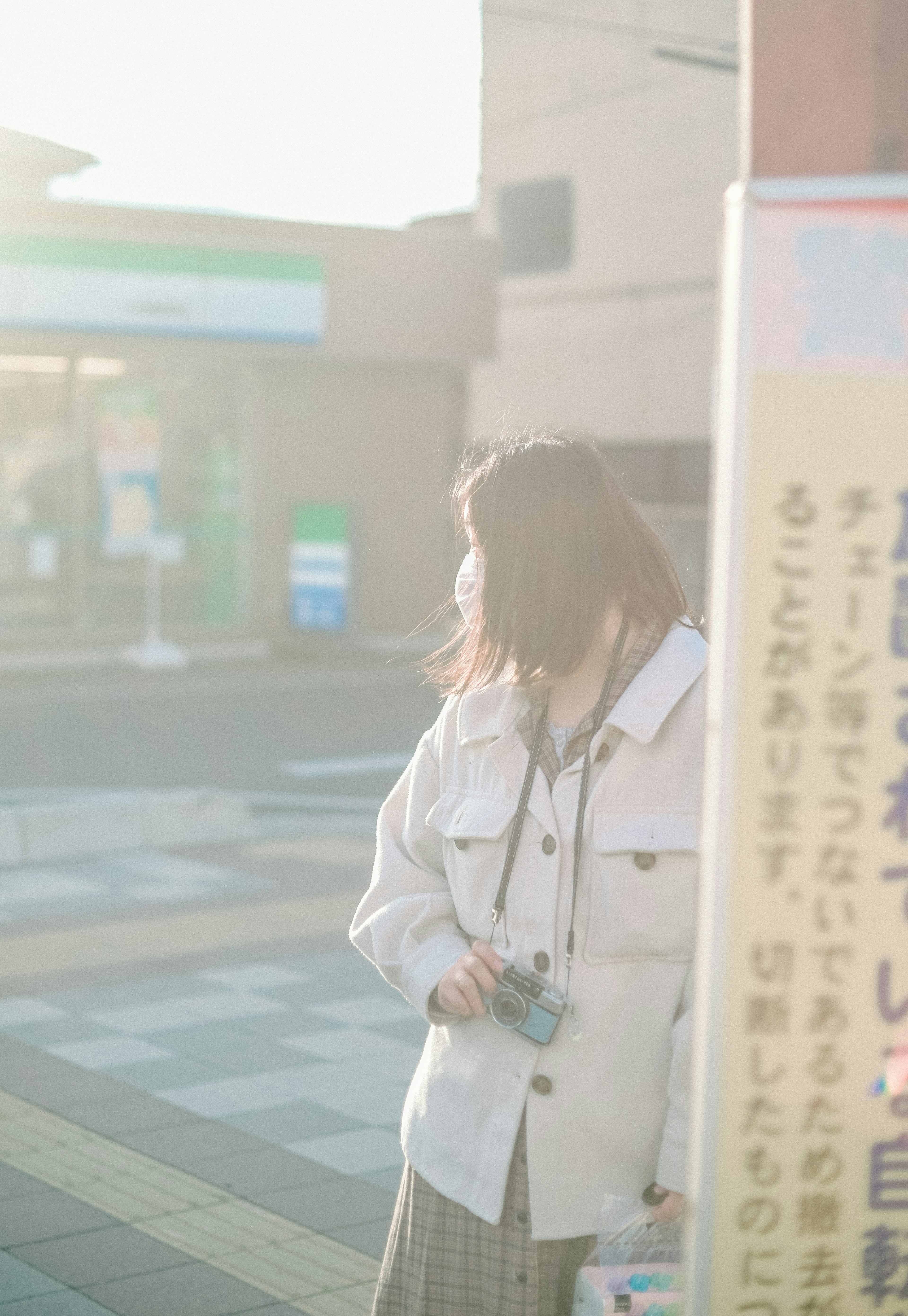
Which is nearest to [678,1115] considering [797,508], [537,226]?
[797,508]

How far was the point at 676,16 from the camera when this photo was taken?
79.7 ft

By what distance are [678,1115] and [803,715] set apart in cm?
94

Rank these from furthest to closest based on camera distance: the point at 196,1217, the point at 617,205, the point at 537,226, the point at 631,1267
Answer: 1. the point at 537,226
2. the point at 617,205
3. the point at 196,1217
4. the point at 631,1267

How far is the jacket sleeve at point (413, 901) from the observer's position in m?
2.44

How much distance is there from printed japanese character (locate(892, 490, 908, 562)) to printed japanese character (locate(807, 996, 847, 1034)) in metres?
0.40

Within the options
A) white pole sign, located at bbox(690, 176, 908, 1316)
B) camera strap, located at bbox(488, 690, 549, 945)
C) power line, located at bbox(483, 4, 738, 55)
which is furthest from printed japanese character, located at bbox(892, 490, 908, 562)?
power line, located at bbox(483, 4, 738, 55)

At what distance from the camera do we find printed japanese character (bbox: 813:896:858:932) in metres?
1.51

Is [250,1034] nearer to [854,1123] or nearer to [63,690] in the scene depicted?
[854,1123]


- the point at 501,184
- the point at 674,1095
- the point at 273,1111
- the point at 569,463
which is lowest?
the point at 273,1111

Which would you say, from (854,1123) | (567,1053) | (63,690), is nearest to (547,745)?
(567,1053)

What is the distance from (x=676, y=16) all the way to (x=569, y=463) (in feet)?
78.3

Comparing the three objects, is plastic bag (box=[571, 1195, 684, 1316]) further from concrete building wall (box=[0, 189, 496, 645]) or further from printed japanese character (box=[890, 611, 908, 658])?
concrete building wall (box=[0, 189, 496, 645])

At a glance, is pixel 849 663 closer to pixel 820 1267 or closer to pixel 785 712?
pixel 785 712

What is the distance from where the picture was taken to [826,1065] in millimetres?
1537
